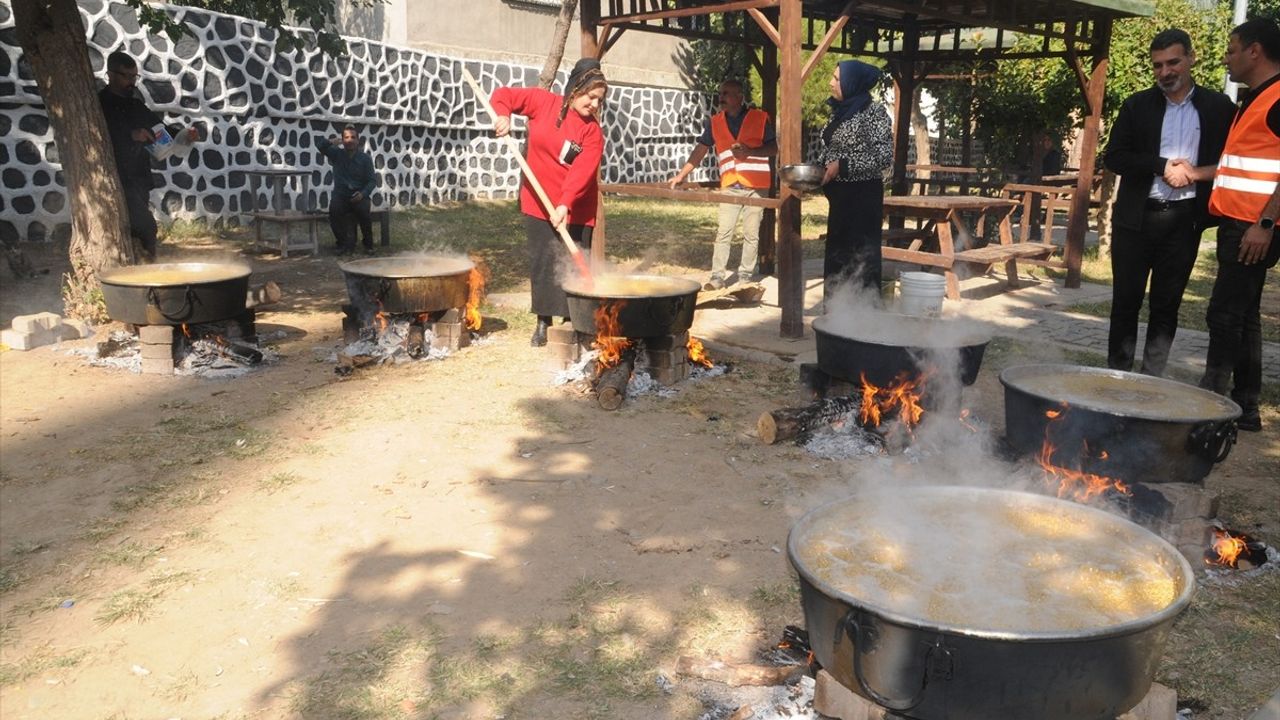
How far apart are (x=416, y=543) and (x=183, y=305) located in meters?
3.23

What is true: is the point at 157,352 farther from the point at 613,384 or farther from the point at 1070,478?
the point at 1070,478

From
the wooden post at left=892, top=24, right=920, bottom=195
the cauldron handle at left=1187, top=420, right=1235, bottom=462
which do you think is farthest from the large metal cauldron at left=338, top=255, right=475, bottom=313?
the wooden post at left=892, top=24, right=920, bottom=195

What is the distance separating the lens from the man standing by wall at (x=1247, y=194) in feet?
15.3

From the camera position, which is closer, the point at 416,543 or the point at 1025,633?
the point at 1025,633

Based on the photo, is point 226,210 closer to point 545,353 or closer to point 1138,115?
point 545,353

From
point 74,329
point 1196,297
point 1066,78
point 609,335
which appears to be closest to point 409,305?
point 609,335

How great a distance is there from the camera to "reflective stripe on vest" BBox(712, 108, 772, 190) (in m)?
9.05

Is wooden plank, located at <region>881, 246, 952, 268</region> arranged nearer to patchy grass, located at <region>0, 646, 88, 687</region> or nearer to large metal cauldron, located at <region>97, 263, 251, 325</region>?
large metal cauldron, located at <region>97, 263, 251, 325</region>

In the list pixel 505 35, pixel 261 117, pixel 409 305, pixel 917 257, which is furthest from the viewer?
pixel 505 35

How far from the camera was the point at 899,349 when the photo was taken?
182 inches

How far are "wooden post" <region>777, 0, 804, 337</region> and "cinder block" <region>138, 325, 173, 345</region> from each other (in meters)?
4.49

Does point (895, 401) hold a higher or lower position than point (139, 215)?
lower

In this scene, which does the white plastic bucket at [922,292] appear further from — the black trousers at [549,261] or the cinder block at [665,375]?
the black trousers at [549,261]

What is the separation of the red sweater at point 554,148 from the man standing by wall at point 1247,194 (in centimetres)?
375
